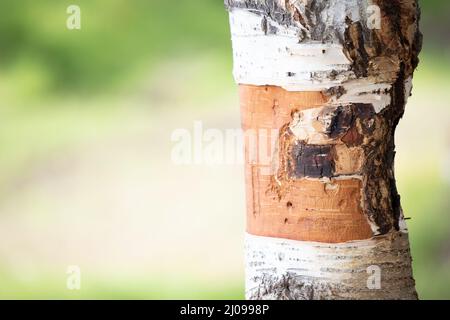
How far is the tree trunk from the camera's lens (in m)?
1.28

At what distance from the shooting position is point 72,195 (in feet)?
11.7

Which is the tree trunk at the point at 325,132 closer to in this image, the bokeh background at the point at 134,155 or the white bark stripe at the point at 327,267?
the white bark stripe at the point at 327,267

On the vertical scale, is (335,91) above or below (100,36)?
below

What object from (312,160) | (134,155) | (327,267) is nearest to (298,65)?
(312,160)

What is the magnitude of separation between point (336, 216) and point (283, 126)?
163 mm

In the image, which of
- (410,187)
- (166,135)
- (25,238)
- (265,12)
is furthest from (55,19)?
(265,12)

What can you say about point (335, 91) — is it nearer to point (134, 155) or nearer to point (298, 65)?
point (298, 65)

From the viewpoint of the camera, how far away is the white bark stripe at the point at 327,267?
1.32 m

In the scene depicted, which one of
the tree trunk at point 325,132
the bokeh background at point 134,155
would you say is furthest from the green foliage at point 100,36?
the tree trunk at point 325,132

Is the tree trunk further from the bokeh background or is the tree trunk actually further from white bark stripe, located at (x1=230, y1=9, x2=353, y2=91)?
the bokeh background

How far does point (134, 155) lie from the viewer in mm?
3672

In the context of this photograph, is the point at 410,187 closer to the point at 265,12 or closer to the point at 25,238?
the point at 25,238

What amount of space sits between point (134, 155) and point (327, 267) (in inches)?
95.4

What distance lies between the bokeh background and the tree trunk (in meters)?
1.71
